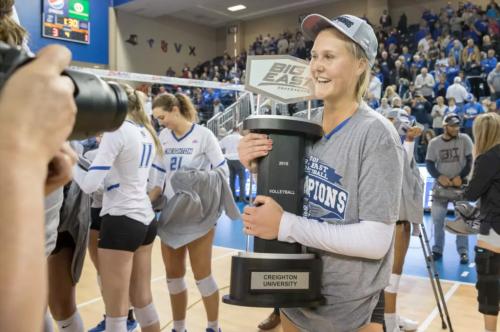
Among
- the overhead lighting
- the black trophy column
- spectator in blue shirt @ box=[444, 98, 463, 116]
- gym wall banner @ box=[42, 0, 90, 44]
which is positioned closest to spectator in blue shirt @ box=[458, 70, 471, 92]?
spectator in blue shirt @ box=[444, 98, 463, 116]

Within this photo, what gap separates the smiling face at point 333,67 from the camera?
4.20ft

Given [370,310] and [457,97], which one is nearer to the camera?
[370,310]

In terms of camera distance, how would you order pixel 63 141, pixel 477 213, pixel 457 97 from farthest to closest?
pixel 457 97
pixel 477 213
pixel 63 141

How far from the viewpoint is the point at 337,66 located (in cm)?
128

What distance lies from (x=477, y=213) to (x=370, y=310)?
2.15 metres

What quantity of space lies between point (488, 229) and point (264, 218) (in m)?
2.21

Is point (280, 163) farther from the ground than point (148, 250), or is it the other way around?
point (280, 163)

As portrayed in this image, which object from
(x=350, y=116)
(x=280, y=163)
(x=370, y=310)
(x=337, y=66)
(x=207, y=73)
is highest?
(x=207, y=73)

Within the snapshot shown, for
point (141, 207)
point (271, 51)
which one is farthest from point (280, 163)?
point (271, 51)

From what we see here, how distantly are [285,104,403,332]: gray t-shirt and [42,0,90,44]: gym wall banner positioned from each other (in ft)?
55.5

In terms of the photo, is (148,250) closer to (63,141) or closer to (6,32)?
(6,32)

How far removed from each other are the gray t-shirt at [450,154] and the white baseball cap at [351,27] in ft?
14.9

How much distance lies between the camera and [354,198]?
4.02 ft

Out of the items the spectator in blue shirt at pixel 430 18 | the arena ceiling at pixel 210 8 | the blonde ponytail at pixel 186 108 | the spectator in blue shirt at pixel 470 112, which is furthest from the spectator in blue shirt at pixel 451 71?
the blonde ponytail at pixel 186 108
